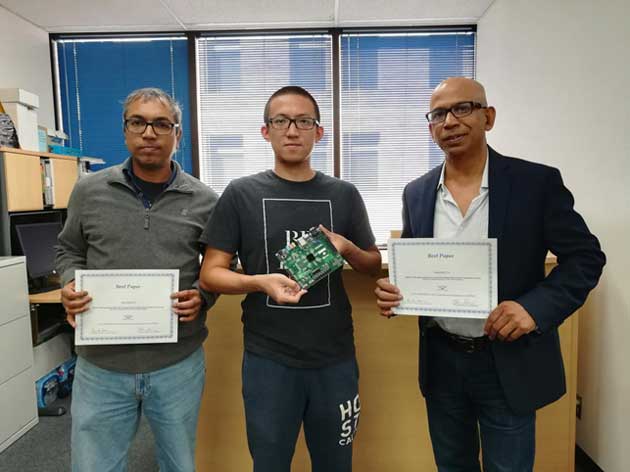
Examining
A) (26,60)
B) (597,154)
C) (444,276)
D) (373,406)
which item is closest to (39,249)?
(26,60)

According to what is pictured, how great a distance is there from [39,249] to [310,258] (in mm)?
2796

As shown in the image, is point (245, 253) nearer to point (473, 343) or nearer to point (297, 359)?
point (297, 359)

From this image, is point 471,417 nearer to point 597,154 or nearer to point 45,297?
point 597,154

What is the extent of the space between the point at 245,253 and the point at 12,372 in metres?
2.24

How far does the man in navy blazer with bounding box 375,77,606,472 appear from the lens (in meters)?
1.20

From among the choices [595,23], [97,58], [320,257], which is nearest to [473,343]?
[320,257]

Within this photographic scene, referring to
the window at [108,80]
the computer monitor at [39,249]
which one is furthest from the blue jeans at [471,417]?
the window at [108,80]

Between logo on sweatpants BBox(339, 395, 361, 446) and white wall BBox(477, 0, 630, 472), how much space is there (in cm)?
143

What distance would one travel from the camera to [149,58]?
14.3 ft

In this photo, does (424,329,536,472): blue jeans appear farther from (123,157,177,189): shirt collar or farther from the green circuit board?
(123,157,177,189): shirt collar

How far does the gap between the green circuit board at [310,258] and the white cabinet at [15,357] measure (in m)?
2.26

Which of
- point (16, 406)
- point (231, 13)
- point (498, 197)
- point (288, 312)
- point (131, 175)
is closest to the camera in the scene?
point (498, 197)

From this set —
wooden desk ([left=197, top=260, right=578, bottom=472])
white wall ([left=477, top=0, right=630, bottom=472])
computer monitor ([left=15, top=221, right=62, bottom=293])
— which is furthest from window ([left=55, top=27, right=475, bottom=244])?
wooden desk ([left=197, top=260, right=578, bottom=472])

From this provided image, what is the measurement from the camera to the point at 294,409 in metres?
1.35
